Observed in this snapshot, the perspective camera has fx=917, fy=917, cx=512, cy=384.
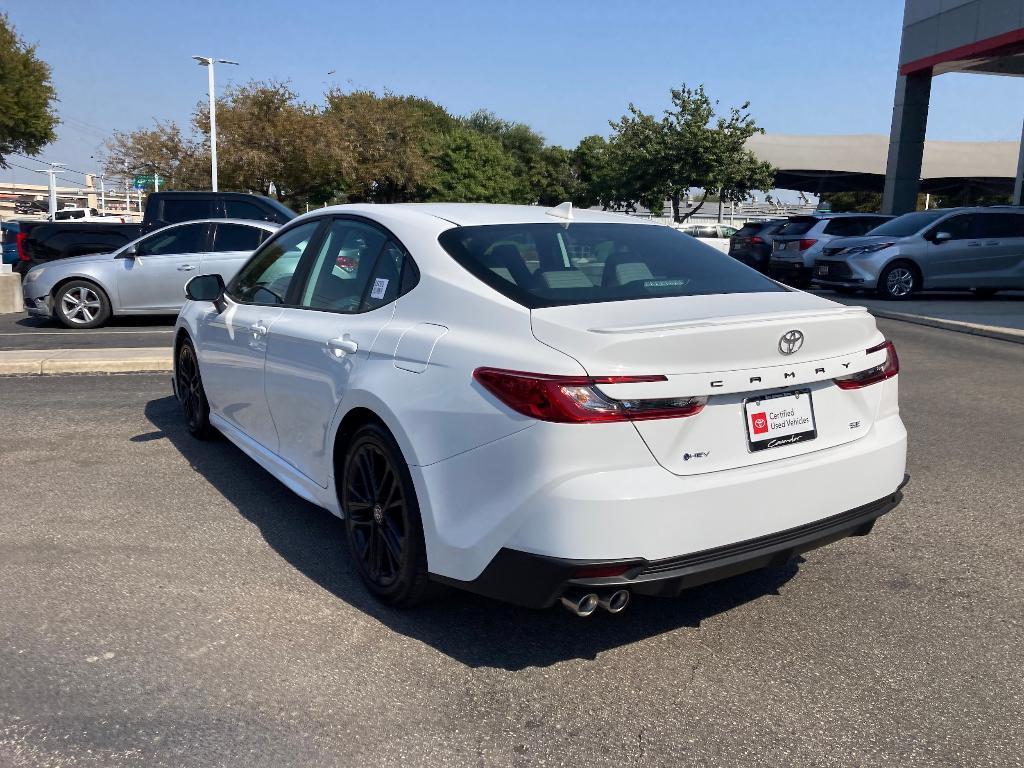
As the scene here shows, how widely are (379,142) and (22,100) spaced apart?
18.7 meters

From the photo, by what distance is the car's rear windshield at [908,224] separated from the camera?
1703 cm

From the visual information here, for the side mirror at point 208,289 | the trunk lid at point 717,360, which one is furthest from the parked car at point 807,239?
the trunk lid at point 717,360

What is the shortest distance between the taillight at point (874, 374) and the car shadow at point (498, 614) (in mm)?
1020

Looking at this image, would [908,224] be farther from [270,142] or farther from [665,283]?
[270,142]

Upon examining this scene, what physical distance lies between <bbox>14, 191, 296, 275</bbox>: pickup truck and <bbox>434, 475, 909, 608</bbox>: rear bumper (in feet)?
40.0

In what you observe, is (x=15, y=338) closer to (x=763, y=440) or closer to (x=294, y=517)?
(x=294, y=517)

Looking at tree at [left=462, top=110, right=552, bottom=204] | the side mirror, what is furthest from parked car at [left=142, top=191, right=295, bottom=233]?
tree at [left=462, top=110, right=552, bottom=204]

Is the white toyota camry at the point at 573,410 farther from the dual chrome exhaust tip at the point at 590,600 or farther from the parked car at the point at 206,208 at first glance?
the parked car at the point at 206,208

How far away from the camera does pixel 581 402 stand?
2.77 meters

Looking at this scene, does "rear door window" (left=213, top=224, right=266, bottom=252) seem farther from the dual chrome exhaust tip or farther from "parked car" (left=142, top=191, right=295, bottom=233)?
the dual chrome exhaust tip

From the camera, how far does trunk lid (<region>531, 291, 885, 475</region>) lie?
9.29 feet

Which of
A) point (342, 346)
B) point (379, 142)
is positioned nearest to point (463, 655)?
point (342, 346)

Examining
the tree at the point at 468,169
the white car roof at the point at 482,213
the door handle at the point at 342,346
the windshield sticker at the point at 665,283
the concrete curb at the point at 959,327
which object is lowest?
the concrete curb at the point at 959,327

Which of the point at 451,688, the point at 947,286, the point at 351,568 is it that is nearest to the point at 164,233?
the point at 351,568
